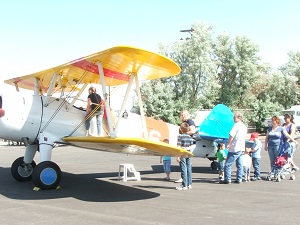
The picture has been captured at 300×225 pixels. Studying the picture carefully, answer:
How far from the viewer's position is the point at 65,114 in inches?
347

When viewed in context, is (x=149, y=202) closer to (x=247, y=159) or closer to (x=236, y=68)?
(x=247, y=159)

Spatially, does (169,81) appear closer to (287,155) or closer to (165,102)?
(165,102)

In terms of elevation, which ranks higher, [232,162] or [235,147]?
[235,147]

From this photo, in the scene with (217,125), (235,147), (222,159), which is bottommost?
(222,159)

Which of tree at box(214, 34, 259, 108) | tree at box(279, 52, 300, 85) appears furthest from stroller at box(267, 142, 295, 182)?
tree at box(279, 52, 300, 85)

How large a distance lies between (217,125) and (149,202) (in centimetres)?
500

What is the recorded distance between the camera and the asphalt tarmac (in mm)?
5500

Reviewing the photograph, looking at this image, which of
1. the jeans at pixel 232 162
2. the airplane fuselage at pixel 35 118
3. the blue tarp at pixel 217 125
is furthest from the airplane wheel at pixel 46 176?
the blue tarp at pixel 217 125

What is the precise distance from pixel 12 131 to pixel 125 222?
13.6ft

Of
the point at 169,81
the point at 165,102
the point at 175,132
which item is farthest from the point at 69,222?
the point at 169,81

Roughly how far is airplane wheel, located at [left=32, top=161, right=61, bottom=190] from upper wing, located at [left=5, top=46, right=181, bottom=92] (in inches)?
75.5

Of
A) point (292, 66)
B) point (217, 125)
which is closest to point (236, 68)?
point (292, 66)

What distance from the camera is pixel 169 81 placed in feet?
130

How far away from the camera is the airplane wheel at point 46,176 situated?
781 centimetres
